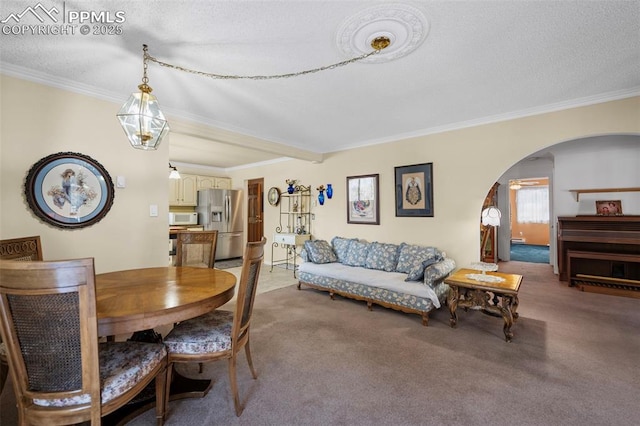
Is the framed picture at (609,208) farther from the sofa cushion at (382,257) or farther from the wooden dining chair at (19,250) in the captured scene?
the wooden dining chair at (19,250)

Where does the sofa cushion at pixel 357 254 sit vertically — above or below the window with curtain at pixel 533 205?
below

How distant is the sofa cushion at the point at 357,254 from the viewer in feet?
14.2

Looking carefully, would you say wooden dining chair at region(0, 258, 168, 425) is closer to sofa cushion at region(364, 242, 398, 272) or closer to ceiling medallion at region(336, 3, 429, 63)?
ceiling medallion at region(336, 3, 429, 63)

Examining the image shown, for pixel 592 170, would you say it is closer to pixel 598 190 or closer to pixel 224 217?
pixel 598 190

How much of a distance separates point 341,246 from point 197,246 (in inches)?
99.4

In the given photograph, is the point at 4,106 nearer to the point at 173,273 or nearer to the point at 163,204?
the point at 163,204

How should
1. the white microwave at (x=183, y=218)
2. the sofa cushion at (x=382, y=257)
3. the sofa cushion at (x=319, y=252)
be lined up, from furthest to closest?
the white microwave at (x=183, y=218) < the sofa cushion at (x=319, y=252) < the sofa cushion at (x=382, y=257)

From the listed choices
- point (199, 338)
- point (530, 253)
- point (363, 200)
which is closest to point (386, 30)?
point (199, 338)

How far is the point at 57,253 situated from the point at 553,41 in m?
4.52

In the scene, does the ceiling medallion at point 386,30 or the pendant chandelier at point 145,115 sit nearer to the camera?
the ceiling medallion at point 386,30

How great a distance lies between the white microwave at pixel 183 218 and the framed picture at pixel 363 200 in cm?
416

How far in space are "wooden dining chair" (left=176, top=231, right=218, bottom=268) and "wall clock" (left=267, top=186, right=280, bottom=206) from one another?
358 cm

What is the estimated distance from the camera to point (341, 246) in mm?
4727

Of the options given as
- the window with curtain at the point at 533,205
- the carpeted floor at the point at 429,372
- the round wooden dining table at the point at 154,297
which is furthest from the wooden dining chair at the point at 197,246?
the window with curtain at the point at 533,205
